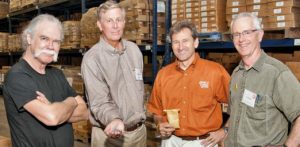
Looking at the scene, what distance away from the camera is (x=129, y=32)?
222 inches

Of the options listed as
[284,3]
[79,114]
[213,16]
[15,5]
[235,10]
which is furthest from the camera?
[15,5]

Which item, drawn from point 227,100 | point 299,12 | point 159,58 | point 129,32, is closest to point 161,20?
point 129,32

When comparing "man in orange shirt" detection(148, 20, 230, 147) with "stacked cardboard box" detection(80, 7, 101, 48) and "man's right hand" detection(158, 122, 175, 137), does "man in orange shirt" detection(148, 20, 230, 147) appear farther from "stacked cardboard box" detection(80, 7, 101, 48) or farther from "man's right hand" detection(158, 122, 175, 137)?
"stacked cardboard box" detection(80, 7, 101, 48)

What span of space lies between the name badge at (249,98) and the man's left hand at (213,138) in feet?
1.93

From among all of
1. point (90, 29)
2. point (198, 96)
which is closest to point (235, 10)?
point (198, 96)

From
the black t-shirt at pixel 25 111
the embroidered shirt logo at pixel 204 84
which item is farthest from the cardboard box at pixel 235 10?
the black t-shirt at pixel 25 111

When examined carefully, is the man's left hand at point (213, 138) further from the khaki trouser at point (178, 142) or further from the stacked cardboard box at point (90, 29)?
the stacked cardboard box at point (90, 29)

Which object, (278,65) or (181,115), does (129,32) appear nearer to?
(181,115)

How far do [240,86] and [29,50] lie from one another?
5.46ft

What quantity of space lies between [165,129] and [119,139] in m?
0.51

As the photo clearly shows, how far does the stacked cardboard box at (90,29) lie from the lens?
20.8 feet

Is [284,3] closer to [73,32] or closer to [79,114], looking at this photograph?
[79,114]

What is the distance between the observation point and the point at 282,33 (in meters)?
4.07

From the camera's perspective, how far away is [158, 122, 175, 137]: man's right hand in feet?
9.70
